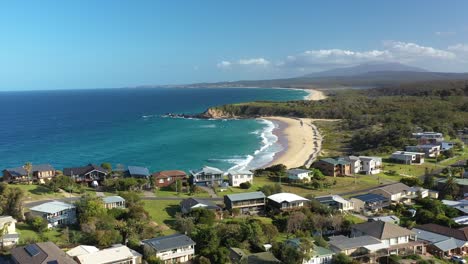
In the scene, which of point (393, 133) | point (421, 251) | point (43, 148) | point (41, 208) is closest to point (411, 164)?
point (393, 133)

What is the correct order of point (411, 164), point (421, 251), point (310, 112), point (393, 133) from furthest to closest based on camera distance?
1. point (310, 112)
2. point (393, 133)
3. point (411, 164)
4. point (421, 251)

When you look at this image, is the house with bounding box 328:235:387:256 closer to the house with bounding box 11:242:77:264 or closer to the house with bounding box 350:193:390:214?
the house with bounding box 350:193:390:214

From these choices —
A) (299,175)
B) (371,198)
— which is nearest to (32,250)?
(371,198)

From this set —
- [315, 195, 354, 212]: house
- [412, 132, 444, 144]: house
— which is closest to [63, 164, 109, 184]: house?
[315, 195, 354, 212]: house

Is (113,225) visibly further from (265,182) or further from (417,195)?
(417,195)

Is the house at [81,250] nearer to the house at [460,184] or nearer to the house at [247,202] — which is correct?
the house at [247,202]
